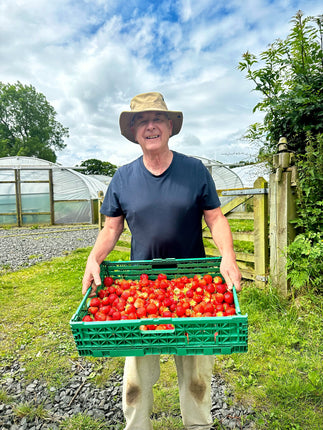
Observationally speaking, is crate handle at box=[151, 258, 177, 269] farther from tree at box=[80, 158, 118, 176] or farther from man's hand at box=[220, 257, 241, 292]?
tree at box=[80, 158, 118, 176]

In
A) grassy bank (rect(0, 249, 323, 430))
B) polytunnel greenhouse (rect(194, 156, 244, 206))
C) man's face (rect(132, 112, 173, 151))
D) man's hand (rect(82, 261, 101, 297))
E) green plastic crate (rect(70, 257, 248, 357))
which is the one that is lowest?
grassy bank (rect(0, 249, 323, 430))

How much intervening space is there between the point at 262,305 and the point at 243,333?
2583 millimetres

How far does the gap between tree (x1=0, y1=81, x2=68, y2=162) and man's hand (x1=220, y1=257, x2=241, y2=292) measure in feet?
124

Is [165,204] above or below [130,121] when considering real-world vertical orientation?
below

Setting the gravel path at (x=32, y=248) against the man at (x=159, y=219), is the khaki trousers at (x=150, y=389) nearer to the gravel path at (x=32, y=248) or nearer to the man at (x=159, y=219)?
the man at (x=159, y=219)

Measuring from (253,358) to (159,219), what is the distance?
186cm

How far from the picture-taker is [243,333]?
1419 mm

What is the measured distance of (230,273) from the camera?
1.85 metres

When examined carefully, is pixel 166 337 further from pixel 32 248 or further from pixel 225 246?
pixel 32 248

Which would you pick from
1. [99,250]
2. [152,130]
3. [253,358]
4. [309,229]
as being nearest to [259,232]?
[309,229]

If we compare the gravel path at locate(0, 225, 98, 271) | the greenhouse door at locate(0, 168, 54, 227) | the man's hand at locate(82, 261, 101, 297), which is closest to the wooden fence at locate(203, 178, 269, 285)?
the man's hand at locate(82, 261, 101, 297)

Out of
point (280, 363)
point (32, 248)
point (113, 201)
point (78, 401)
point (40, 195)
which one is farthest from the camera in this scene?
point (40, 195)

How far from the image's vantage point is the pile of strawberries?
1.70 metres

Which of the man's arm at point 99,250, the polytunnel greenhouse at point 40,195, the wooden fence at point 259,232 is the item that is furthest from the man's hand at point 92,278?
the polytunnel greenhouse at point 40,195
